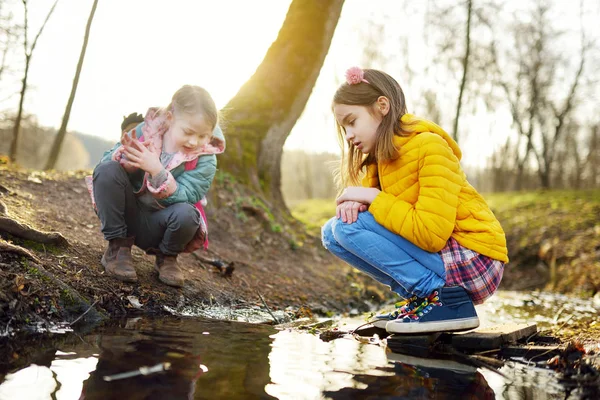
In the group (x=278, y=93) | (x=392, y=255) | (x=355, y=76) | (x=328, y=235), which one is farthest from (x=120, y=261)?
(x=278, y=93)

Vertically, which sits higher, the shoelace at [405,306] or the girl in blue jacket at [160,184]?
the girl in blue jacket at [160,184]

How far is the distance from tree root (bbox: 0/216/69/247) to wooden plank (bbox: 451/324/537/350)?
2667mm

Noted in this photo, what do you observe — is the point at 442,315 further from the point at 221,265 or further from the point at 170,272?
the point at 221,265

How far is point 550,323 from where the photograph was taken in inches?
184

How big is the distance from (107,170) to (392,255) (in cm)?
191

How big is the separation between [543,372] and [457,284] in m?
0.67

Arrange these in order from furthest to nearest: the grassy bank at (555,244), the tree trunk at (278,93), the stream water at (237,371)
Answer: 1. the grassy bank at (555,244)
2. the tree trunk at (278,93)
3. the stream water at (237,371)

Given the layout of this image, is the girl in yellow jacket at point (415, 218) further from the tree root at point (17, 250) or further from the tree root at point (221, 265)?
the tree root at point (17, 250)

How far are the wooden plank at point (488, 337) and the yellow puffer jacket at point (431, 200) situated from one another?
1.37 ft

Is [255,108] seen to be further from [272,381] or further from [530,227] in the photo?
[530,227]

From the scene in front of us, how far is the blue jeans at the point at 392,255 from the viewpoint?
3.15 meters

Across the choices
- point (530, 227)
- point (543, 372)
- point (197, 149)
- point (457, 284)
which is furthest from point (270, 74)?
point (530, 227)

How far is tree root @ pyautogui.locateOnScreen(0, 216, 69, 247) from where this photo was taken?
3.54 metres

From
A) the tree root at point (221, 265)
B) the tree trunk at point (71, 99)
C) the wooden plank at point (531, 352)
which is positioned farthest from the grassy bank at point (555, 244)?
the wooden plank at point (531, 352)
